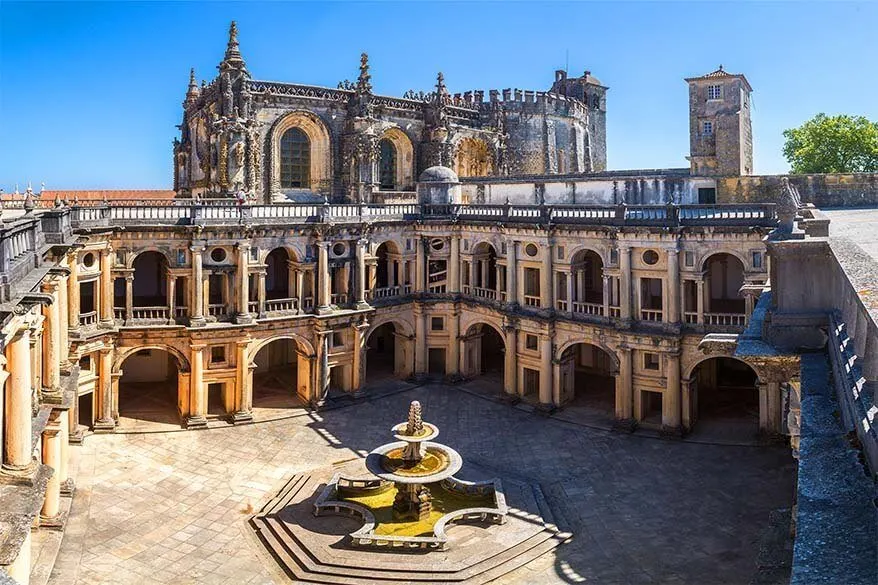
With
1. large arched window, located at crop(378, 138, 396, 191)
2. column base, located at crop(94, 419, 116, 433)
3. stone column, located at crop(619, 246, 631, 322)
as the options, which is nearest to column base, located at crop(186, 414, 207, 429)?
column base, located at crop(94, 419, 116, 433)

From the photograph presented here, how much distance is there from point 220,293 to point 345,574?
2386cm

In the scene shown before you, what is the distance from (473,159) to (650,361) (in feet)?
89.0

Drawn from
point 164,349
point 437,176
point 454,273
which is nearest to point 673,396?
point 454,273

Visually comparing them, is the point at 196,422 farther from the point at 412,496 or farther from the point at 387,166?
the point at 387,166

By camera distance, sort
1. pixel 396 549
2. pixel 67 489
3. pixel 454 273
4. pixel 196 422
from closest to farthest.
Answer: pixel 396 549
pixel 67 489
pixel 196 422
pixel 454 273

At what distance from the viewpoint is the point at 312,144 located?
48.8 m

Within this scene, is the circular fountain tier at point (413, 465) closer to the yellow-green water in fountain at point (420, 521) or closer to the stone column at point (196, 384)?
the yellow-green water in fountain at point (420, 521)

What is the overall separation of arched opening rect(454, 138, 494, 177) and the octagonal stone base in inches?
1328

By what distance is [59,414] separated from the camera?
24.7 meters

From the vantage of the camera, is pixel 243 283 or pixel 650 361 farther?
pixel 243 283

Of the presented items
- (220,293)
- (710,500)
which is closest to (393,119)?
(220,293)

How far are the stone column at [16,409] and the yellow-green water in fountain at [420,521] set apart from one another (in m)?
11.4

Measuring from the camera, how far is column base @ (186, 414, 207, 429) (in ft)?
117

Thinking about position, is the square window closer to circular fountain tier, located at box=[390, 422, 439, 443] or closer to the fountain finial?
circular fountain tier, located at box=[390, 422, 439, 443]
